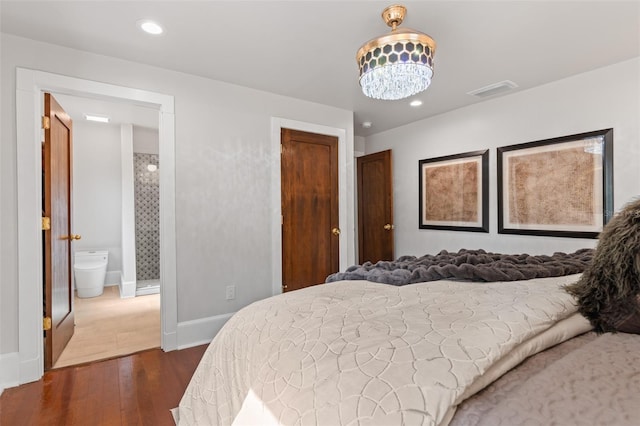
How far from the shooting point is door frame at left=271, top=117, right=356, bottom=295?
10.9 feet

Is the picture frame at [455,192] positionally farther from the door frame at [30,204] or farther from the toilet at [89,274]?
the toilet at [89,274]

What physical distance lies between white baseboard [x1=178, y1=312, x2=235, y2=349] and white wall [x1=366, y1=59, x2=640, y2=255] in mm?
2759

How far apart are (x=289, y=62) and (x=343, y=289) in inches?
81.9

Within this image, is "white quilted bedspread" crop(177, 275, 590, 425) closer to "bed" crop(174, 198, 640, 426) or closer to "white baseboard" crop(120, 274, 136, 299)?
"bed" crop(174, 198, 640, 426)

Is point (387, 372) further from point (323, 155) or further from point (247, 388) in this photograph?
point (323, 155)

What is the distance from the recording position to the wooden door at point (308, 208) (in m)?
3.48

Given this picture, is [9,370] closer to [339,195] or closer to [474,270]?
[474,270]

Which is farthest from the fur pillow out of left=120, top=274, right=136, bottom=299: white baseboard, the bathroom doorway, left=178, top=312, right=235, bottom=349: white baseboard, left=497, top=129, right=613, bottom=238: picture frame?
left=120, top=274, right=136, bottom=299: white baseboard

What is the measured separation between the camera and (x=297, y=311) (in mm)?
1115

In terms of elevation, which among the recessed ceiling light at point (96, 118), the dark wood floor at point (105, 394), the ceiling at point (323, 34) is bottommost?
the dark wood floor at point (105, 394)

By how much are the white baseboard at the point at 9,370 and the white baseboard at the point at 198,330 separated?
3.45 feet

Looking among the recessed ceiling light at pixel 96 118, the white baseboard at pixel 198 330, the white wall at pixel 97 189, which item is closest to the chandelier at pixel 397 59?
the white baseboard at pixel 198 330

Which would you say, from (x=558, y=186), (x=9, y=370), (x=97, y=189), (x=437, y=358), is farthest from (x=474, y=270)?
(x=97, y=189)

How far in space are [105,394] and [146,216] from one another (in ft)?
12.3
